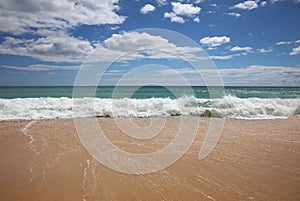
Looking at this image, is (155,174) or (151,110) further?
(151,110)

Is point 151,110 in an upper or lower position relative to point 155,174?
upper

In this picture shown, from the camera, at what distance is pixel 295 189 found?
11.1 ft

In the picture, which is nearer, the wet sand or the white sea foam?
the wet sand

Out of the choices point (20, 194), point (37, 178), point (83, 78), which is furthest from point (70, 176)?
point (83, 78)

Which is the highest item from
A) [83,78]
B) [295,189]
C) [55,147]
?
[83,78]

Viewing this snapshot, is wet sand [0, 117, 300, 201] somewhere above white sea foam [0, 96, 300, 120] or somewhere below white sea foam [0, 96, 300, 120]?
below

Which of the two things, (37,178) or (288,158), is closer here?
(37,178)

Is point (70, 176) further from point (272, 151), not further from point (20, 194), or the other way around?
point (272, 151)

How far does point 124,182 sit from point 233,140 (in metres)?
4.02

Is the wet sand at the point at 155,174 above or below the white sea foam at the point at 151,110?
below

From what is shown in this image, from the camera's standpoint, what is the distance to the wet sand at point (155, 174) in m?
3.26

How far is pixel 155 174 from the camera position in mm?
3996

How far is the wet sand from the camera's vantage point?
3.26 meters

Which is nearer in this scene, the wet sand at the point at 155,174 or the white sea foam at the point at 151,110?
the wet sand at the point at 155,174
